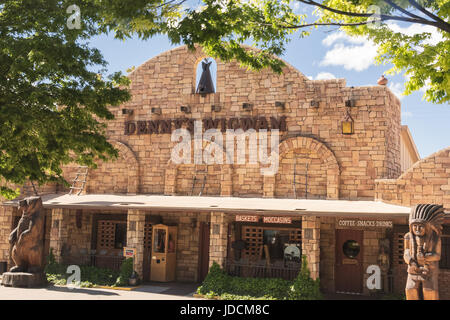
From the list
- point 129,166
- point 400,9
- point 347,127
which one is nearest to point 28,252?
point 129,166

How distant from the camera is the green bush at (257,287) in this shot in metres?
12.1

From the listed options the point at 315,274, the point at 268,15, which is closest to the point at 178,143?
the point at 315,274

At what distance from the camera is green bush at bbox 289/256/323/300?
12.0 metres

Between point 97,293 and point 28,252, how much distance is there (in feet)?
8.46

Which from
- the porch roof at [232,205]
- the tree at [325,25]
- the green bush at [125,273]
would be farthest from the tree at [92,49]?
the green bush at [125,273]

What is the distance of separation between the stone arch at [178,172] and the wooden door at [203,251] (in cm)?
160

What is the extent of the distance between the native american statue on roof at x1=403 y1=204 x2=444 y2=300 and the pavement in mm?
6191

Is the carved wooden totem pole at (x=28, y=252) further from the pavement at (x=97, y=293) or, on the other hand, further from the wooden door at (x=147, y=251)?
the wooden door at (x=147, y=251)

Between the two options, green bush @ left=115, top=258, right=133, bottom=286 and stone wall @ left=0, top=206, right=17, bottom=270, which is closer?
green bush @ left=115, top=258, right=133, bottom=286

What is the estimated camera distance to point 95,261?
16.2 m

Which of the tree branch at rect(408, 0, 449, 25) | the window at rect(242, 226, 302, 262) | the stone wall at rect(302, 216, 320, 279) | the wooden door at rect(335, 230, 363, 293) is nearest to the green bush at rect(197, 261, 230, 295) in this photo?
the window at rect(242, 226, 302, 262)

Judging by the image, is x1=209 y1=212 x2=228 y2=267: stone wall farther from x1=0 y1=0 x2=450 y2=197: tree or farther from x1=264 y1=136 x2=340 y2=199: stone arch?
x1=0 y1=0 x2=450 y2=197: tree

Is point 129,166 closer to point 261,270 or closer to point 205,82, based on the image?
point 205,82

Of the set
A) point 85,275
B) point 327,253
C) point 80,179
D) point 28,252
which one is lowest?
point 85,275
